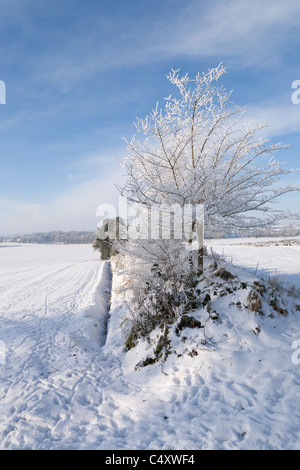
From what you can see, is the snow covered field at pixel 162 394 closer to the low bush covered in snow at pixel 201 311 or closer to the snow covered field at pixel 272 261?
the low bush covered in snow at pixel 201 311

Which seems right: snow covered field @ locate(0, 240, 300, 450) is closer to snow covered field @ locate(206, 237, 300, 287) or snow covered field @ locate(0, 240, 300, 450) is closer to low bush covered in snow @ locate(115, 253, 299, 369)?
low bush covered in snow @ locate(115, 253, 299, 369)

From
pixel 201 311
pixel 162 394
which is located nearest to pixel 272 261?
pixel 201 311

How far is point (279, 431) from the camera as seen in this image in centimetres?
347

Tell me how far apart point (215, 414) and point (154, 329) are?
10.6 ft

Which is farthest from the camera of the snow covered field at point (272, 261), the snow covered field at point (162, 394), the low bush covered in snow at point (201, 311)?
the snow covered field at point (272, 261)

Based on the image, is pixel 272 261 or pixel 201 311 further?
pixel 272 261

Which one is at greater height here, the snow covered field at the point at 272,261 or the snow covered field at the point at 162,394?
the snow covered field at the point at 272,261

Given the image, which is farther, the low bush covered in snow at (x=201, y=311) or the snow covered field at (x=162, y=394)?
the low bush covered in snow at (x=201, y=311)

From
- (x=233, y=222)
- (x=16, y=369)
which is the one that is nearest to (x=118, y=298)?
(x=16, y=369)

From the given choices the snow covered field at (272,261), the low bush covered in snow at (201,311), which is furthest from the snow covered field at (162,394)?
the snow covered field at (272,261)

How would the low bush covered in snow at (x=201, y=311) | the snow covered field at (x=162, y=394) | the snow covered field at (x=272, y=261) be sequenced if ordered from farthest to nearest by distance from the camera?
the snow covered field at (x=272, y=261), the low bush covered in snow at (x=201, y=311), the snow covered field at (x=162, y=394)

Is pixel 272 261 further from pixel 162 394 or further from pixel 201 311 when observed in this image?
pixel 162 394

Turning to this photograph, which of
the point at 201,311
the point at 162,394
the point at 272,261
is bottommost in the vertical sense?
the point at 162,394
